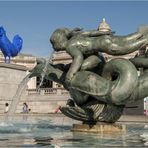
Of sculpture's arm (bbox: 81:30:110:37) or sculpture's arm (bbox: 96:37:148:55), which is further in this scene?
sculpture's arm (bbox: 81:30:110:37)

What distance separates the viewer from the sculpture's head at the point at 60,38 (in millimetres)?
10250

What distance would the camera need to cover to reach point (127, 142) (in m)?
8.47

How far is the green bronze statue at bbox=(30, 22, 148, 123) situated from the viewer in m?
9.55

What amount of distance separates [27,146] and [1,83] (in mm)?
22904

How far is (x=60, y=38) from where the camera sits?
1027 cm

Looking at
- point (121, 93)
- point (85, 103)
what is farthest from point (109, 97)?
point (85, 103)

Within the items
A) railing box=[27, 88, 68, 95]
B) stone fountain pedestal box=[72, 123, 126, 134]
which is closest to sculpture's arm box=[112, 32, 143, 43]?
stone fountain pedestal box=[72, 123, 126, 134]

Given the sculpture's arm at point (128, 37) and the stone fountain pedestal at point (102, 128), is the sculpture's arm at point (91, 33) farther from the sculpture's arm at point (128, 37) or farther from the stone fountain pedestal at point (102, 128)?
the stone fountain pedestal at point (102, 128)

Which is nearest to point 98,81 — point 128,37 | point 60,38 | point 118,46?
point 118,46

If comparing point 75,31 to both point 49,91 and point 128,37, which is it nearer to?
point 128,37

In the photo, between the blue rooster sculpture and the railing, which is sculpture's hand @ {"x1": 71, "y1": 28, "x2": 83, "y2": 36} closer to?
the railing

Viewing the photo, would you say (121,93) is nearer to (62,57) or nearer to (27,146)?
(27,146)

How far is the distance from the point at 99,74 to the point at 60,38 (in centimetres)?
127

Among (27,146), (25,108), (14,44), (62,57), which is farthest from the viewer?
(62,57)
